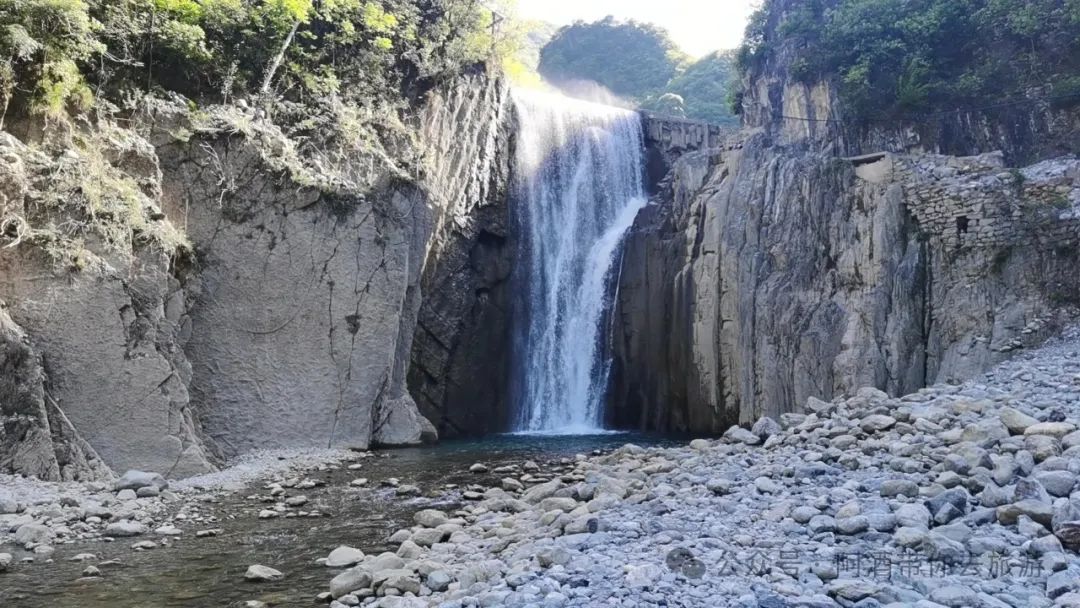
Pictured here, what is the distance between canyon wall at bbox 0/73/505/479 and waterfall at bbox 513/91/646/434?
5.70 meters

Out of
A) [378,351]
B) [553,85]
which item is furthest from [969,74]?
[553,85]

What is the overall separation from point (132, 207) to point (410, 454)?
7458 mm

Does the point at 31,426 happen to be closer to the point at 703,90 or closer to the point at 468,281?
the point at 468,281

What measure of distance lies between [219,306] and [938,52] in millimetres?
22542

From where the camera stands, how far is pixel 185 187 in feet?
52.6

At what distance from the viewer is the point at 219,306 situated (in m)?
16.3

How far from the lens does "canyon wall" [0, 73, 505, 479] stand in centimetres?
1230

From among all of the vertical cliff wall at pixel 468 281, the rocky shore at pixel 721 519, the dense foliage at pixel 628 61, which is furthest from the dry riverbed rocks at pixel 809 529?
the dense foliage at pixel 628 61

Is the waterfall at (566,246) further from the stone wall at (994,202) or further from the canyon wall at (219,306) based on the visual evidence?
the stone wall at (994,202)

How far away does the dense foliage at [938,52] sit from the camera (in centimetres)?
2222

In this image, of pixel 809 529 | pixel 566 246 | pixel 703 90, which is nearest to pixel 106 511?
pixel 809 529

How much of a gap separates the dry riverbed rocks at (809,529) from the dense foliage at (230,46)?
441 inches

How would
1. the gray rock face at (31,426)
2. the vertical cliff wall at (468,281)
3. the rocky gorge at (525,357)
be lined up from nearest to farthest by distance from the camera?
the rocky gorge at (525,357) → the gray rock face at (31,426) → the vertical cliff wall at (468,281)

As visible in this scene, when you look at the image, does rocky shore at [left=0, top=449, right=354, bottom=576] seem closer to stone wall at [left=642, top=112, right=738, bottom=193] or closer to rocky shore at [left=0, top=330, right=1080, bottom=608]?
rocky shore at [left=0, top=330, right=1080, bottom=608]
